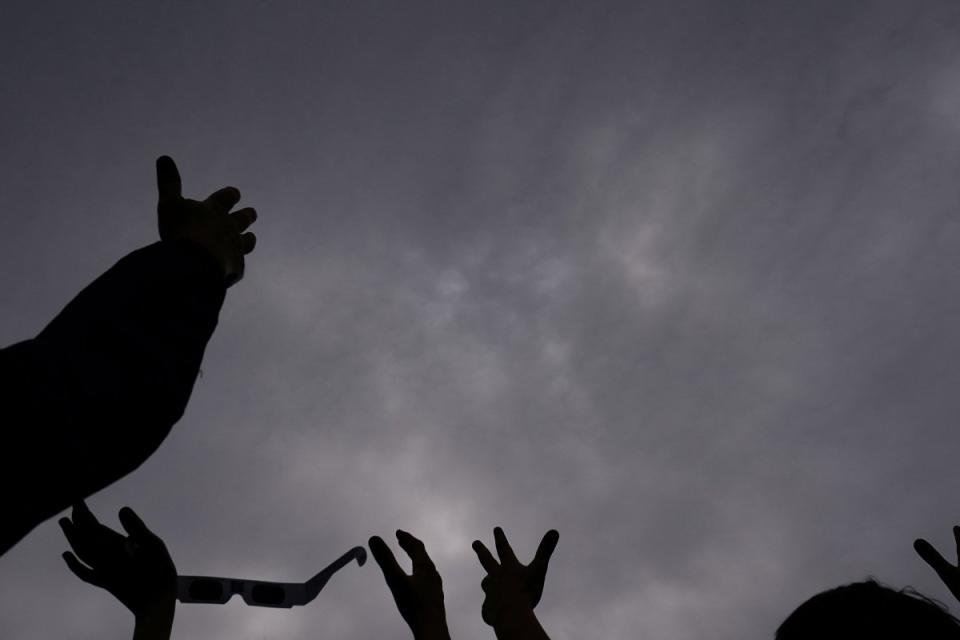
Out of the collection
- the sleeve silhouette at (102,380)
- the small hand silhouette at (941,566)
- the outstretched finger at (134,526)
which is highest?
the outstretched finger at (134,526)

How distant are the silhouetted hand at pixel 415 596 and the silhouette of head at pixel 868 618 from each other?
1.99 metres

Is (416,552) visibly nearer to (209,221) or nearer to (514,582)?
(514,582)

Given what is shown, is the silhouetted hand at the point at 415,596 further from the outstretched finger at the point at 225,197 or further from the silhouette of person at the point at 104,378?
the silhouette of person at the point at 104,378

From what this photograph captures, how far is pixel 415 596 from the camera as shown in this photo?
4.36 meters

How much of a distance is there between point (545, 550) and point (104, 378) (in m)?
3.55

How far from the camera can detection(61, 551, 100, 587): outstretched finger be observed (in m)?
4.22

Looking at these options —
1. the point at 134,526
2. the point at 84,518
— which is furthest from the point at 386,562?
the point at 84,518

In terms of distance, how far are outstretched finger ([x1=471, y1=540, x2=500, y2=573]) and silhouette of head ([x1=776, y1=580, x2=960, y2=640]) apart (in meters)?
2.13

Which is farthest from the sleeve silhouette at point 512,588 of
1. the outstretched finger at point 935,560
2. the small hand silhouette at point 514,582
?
the outstretched finger at point 935,560

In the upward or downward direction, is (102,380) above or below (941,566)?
above

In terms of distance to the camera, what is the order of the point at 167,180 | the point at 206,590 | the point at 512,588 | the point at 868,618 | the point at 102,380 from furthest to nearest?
the point at 512,588, the point at 206,590, the point at 868,618, the point at 167,180, the point at 102,380

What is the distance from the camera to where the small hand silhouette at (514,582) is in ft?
14.8

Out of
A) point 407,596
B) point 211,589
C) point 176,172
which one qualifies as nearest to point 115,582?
point 211,589

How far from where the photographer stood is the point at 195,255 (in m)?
2.14
